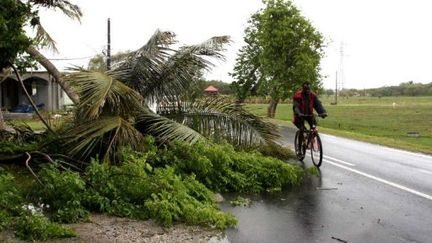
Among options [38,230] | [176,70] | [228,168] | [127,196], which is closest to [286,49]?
[176,70]

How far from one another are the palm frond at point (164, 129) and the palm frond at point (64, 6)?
11.2 ft

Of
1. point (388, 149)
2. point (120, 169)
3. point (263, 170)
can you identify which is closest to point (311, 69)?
point (388, 149)

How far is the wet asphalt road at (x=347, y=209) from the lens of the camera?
6.19 metres

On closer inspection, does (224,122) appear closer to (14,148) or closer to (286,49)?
(14,148)

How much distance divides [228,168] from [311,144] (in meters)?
3.35

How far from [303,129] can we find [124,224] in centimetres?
681

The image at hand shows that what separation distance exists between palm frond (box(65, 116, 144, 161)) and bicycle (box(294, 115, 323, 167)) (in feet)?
14.5

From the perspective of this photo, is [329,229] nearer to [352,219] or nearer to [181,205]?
[352,219]

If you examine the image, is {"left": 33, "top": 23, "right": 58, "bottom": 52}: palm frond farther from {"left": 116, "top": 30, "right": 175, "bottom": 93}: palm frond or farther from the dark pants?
the dark pants

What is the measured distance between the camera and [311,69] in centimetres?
3488

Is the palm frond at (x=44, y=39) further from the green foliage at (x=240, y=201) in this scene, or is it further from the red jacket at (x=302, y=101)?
the green foliage at (x=240, y=201)

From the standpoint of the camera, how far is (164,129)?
9.55 metres

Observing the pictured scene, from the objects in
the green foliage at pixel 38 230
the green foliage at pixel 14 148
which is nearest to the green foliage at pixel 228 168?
the green foliage at pixel 14 148

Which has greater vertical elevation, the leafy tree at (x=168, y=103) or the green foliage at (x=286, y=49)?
the green foliage at (x=286, y=49)
